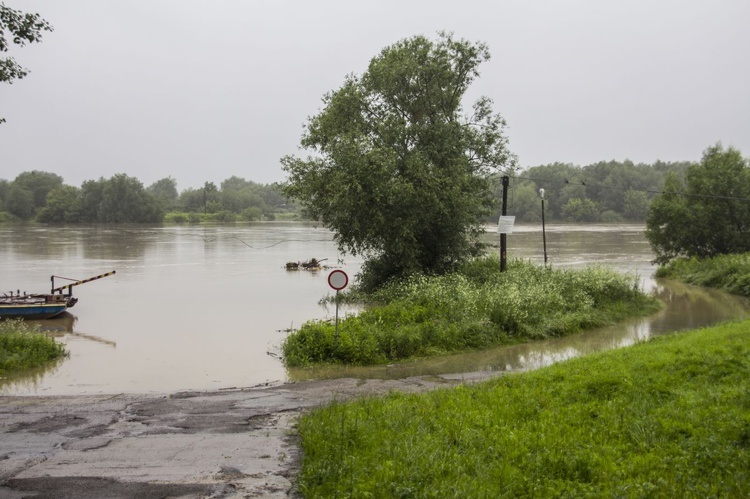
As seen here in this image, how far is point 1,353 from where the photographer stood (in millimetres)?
15492

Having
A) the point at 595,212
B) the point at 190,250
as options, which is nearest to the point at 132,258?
the point at 190,250

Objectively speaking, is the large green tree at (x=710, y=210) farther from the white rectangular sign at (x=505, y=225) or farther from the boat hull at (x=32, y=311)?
the boat hull at (x=32, y=311)

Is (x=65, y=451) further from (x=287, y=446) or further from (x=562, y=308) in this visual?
(x=562, y=308)

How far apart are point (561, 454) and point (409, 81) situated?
78.1ft

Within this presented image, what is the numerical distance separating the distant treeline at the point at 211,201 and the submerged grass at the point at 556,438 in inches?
3731

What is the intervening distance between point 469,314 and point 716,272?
20515mm

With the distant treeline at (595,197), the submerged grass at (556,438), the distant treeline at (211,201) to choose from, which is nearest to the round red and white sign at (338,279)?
the submerged grass at (556,438)

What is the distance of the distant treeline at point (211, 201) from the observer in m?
118

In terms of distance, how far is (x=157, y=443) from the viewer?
8.28m

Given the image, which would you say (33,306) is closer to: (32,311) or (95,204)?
(32,311)

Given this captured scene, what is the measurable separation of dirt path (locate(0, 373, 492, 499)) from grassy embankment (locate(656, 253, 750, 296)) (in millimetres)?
24530

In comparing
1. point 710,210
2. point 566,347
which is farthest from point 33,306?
point 710,210

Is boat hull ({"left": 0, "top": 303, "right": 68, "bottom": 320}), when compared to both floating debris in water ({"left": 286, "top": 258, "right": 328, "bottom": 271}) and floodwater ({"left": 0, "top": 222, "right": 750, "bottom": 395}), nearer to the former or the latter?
floodwater ({"left": 0, "top": 222, "right": 750, "bottom": 395})

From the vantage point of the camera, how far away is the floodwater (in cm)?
1536
